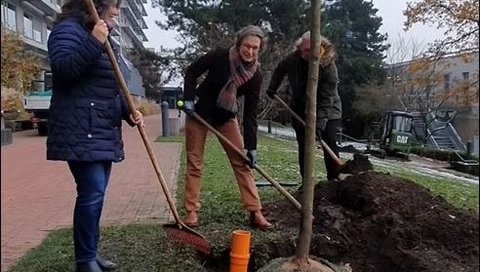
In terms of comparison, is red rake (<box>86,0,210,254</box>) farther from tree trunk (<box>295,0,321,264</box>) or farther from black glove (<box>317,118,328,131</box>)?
black glove (<box>317,118,328,131</box>)

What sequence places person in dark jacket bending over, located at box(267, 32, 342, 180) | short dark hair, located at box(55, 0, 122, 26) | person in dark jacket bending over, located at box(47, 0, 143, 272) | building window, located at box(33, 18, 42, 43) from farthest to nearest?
building window, located at box(33, 18, 42, 43)
person in dark jacket bending over, located at box(267, 32, 342, 180)
short dark hair, located at box(55, 0, 122, 26)
person in dark jacket bending over, located at box(47, 0, 143, 272)

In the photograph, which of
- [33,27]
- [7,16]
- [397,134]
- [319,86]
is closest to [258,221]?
[319,86]

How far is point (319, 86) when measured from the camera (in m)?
5.81

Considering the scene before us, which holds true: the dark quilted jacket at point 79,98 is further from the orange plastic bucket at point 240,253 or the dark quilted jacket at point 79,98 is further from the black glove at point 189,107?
the black glove at point 189,107

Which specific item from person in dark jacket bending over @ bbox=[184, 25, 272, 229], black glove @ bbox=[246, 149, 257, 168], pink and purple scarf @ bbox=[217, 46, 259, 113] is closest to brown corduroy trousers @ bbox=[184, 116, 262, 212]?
person in dark jacket bending over @ bbox=[184, 25, 272, 229]

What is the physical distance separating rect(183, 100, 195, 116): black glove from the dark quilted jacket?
1252 millimetres

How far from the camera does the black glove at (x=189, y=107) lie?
478 cm

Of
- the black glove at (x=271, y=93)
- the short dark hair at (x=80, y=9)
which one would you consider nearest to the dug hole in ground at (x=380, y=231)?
the black glove at (x=271, y=93)

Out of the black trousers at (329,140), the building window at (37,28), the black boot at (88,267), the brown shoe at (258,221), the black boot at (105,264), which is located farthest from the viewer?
the building window at (37,28)

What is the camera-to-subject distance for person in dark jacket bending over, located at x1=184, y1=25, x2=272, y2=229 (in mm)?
4812

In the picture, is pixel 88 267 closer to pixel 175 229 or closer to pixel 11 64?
pixel 175 229

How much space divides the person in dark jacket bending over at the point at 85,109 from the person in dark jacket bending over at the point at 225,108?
1314 millimetres

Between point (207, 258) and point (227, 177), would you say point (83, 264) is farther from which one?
point (227, 177)

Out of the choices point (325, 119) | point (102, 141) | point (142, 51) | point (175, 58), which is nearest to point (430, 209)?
point (325, 119)
